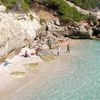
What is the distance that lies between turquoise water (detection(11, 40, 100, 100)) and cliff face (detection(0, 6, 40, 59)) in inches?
275

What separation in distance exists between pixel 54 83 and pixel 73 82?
80.0 inches

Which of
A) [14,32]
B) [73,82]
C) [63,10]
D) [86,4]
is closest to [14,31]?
[14,32]

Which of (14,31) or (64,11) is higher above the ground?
(64,11)

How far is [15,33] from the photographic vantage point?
1745 inches

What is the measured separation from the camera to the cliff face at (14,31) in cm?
3931

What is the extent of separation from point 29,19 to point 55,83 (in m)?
26.2

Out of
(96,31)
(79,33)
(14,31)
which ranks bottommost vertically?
(79,33)

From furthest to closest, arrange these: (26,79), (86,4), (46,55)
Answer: (86,4) → (46,55) → (26,79)

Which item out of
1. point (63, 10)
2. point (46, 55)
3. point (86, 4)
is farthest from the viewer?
point (86, 4)

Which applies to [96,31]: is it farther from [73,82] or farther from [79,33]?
[73,82]

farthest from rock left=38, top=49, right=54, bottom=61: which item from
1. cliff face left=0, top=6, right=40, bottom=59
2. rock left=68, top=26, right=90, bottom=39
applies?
rock left=68, top=26, right=90, bottom=39

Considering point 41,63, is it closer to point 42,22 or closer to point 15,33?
point 15,33

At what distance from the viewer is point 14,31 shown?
44.0 m

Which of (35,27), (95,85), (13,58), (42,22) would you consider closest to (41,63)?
(13,58)
